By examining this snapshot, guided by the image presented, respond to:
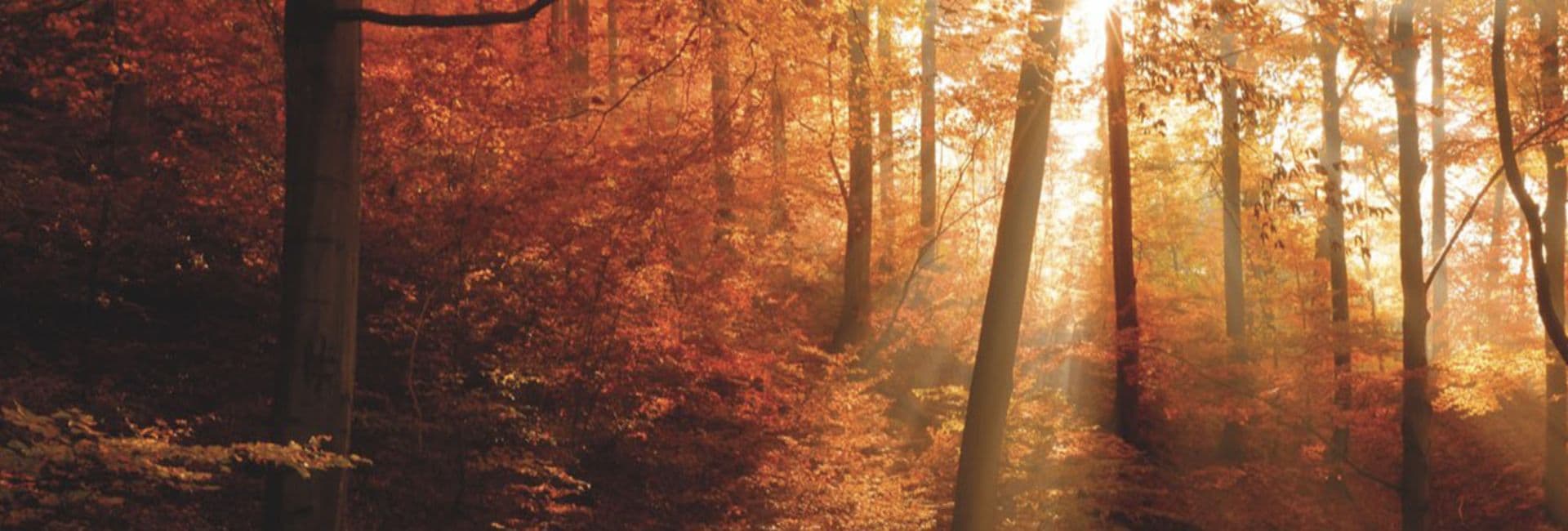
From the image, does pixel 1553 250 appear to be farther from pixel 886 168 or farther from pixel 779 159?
pixel 886 168

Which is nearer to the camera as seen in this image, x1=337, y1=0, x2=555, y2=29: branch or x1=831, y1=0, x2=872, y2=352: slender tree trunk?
x1=337, y1=0, x2=555, y2=29: branch

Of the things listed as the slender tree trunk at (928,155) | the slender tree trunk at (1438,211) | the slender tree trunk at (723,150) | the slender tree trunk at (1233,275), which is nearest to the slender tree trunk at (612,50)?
the slender tree trunk at (723,150)

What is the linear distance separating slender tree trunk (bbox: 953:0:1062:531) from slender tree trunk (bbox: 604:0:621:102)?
5.09m

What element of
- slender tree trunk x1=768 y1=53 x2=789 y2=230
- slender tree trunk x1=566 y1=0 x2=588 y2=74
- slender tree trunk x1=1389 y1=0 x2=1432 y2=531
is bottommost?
slender tree trunk x1=1389 y1=0 x2=1432 y2=531

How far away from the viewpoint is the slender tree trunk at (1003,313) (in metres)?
9.30

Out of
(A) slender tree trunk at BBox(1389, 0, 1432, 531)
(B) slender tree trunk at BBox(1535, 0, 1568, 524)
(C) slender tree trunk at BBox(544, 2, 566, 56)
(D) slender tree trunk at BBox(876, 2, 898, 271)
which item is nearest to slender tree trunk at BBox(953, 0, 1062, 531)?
(D) slender tree trunk at BBox(876, 2, 898, 271)

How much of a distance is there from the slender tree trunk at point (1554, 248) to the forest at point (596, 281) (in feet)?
0.26

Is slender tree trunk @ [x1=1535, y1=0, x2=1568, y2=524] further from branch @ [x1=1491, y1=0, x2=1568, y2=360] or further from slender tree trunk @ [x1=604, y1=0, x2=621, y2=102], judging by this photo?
slender tree trunk @ [x1=604, y1=0, x2=621, y2=102]

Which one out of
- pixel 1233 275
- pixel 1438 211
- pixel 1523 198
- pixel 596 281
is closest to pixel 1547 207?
pixel 1233 275

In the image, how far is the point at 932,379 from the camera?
20.2m

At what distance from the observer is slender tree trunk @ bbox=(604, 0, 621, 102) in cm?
1457

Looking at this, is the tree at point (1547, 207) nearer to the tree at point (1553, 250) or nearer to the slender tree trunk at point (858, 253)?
the tree at point (1553, 250)

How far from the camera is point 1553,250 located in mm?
15500

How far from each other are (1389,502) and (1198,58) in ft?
43.0
